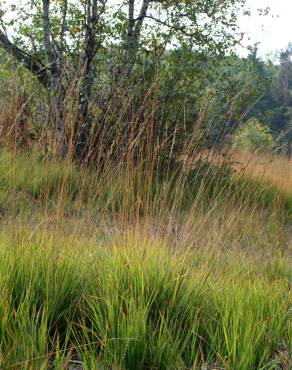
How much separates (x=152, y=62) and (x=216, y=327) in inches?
222

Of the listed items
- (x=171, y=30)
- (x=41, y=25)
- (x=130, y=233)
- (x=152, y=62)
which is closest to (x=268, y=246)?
(x=130, y=233)

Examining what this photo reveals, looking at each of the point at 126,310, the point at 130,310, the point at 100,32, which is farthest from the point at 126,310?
the point at 100,32

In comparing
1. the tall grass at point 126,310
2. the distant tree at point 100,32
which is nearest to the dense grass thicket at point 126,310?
the tall grass at point 126,310

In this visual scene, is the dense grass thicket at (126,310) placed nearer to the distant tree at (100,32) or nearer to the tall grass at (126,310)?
the tall grass at (126,310)

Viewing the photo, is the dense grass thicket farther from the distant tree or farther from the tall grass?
the distant tree

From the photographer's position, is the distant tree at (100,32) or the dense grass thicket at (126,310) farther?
the distant tree at (100,32)

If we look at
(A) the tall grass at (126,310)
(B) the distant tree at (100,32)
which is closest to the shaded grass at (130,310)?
(A) the tall grass at (126,310)

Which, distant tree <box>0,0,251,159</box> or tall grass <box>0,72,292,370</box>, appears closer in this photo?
tall grass <box>0,72,292,370</box>

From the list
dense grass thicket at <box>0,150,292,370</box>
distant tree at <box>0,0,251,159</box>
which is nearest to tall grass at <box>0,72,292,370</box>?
dense grass thicket at <box>0,150,292,370</box>

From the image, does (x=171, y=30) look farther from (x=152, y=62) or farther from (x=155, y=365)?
(x=155, y=365)

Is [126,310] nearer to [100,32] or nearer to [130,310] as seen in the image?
[130,310]

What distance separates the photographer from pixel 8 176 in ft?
16.9

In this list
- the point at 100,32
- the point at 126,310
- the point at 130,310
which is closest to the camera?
the point at 130,310

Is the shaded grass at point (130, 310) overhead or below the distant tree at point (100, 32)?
below
